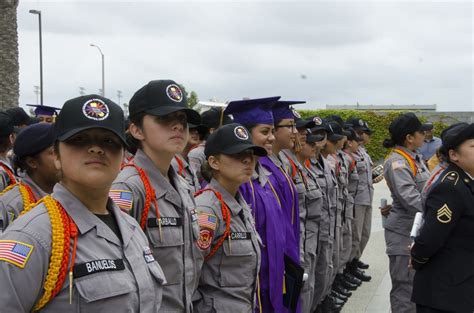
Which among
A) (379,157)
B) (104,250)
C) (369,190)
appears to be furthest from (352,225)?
(379,157)

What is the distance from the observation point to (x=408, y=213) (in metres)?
5.73

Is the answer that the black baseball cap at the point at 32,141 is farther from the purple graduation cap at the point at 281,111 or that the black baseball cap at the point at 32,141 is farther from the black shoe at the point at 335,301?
the black shoe at the point at 335,301

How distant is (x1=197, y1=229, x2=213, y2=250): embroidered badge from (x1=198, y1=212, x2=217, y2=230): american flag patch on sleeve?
33mm

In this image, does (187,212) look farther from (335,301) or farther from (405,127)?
(335,301)

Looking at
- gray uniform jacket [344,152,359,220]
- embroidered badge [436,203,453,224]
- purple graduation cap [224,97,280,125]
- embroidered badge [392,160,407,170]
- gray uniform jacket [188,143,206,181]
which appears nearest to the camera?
embroidered badge [436,203,453,224]

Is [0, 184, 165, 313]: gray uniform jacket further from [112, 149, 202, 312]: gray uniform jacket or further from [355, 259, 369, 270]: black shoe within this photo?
[355, 259, 369, 270]: black shoe

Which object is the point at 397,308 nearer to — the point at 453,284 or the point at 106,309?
the point at 453,284

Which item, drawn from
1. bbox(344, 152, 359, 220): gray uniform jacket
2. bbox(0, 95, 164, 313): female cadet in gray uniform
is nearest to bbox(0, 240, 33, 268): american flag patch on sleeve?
bbox(0, 95, 164, 313): female cadet in gray uniform

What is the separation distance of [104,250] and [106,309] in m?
0.20

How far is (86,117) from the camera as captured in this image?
188 centimetres

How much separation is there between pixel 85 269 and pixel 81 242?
0.33 feet

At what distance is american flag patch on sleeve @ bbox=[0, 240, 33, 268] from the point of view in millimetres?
1675

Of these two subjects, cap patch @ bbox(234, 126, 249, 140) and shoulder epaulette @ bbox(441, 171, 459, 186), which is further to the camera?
shoulder epaulette @ bbox(441, 171, 459, 186)

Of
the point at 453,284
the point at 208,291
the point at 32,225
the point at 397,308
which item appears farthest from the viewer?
the point at 397,308
